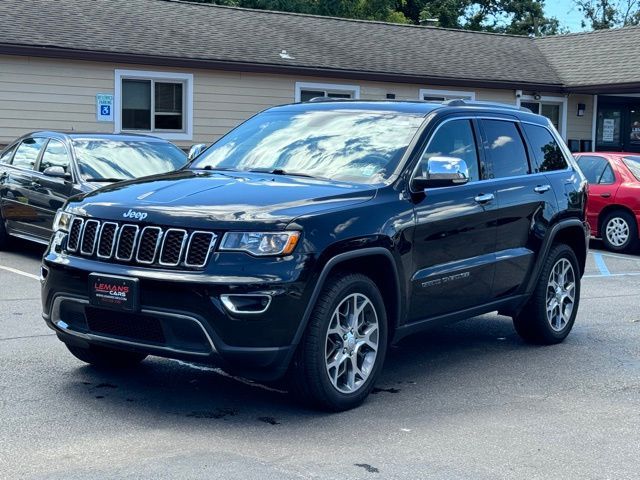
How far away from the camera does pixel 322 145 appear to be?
671 cm

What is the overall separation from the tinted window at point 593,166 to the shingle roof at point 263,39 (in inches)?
286

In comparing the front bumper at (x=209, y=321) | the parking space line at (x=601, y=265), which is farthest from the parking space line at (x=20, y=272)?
the parking space line at (x=601, y=265)

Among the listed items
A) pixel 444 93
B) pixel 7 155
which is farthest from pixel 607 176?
pixel 7 155

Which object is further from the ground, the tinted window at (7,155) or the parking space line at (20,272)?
the tinted window at (7,155)

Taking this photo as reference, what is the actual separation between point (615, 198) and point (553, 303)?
803 cm

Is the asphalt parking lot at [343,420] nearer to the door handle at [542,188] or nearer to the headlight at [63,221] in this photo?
the headlight at [63,221]

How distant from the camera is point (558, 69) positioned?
2659cm

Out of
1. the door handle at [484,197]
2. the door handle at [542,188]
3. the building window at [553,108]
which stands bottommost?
the door handle at [484,197]

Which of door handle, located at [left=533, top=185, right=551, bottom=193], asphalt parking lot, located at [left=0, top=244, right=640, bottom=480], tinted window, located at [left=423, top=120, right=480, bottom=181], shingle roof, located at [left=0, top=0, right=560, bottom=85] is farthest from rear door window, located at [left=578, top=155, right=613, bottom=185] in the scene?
tinted window, located at [left=423, top=120, right=480, bottom=181]

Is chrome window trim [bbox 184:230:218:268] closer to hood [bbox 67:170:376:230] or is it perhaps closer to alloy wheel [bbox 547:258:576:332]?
hood [bbox 67:170:376:230]

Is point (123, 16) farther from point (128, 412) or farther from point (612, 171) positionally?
point (128, 412)

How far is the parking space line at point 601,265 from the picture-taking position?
12.9 metres

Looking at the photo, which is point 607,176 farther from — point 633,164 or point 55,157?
point 55,157

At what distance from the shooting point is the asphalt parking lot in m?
4.86
